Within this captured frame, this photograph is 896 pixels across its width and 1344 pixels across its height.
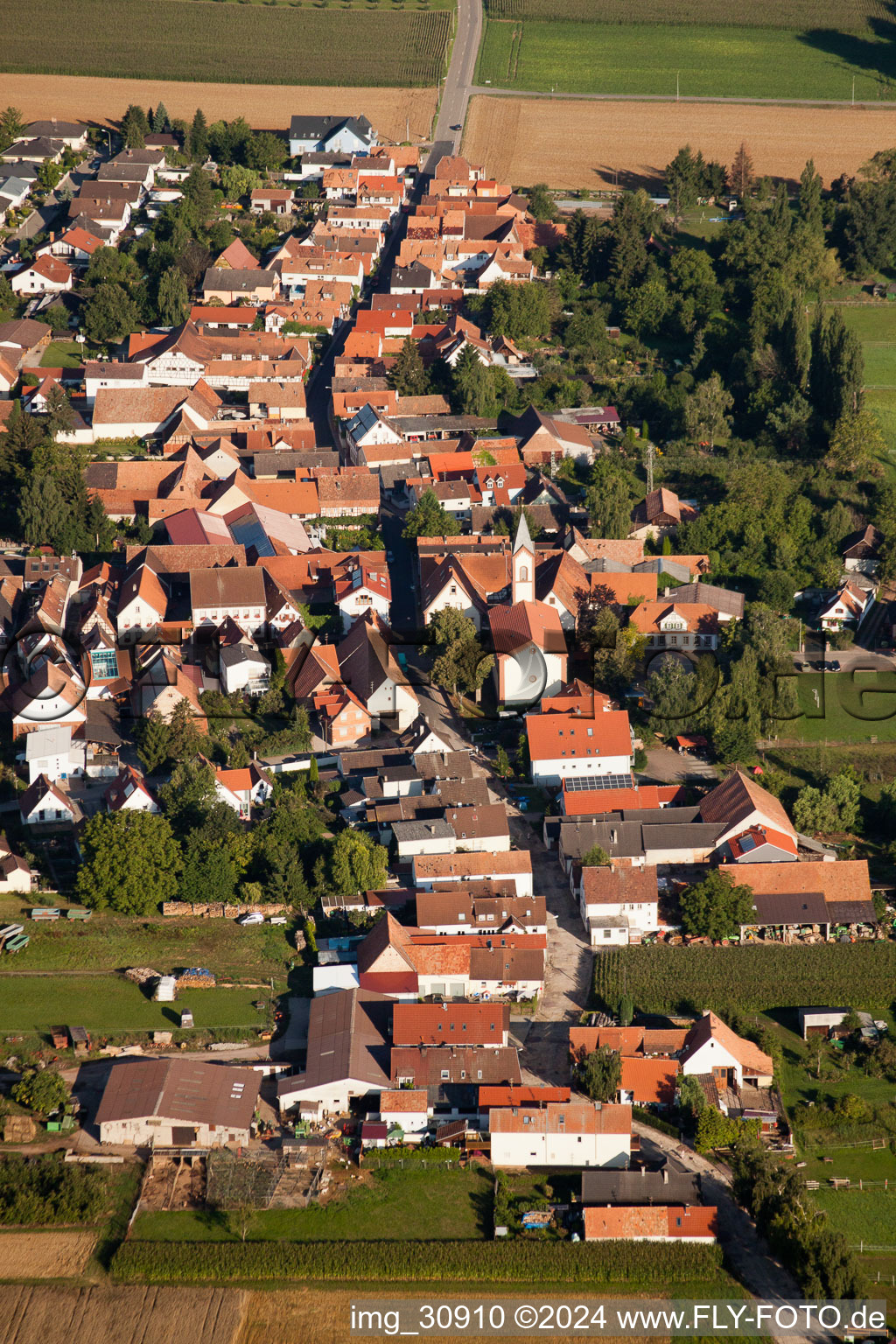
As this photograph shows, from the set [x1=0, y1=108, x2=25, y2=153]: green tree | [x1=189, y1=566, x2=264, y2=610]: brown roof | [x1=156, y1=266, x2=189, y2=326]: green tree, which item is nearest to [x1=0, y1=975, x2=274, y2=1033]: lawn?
[x1=189, y1=566, x2=264, y2=610]: brown roof

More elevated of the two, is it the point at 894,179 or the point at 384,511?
the point at 894,179

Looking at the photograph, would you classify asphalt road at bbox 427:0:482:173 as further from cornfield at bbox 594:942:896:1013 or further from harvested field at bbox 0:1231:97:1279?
harvested field at bbox 0:1231:97:1279

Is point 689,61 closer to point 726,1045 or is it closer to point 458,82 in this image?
point 458,82

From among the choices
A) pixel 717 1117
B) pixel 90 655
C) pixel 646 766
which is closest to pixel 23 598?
pixel 90 655

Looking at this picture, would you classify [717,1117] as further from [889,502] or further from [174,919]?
[889,502]

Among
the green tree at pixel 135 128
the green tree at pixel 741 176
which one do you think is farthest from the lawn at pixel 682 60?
the green tree at pixel 135 128

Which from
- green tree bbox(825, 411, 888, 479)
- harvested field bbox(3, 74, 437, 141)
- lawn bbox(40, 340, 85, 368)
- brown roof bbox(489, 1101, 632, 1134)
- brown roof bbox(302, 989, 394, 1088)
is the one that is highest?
harvested field bbox(3, 74, 437, 141)
